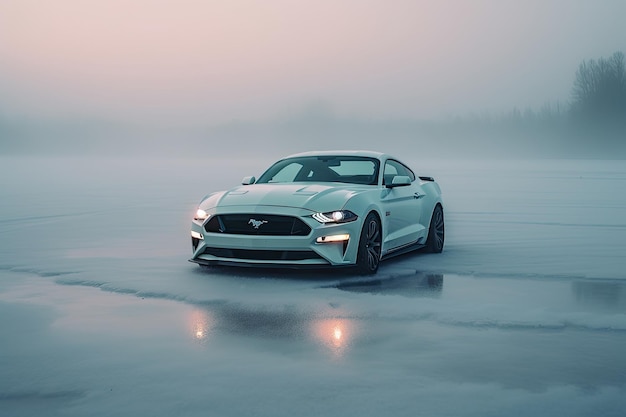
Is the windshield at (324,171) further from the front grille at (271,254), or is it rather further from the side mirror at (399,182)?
the front grille at (271,254)

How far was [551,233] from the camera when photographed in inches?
611

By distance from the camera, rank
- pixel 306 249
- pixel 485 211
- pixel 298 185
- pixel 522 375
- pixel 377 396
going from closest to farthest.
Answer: pixel 377 396
pixel 522 375
pixel 306 249
pixel 298 185
pixel 485 211

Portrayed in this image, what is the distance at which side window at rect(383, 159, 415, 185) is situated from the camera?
1104 cm

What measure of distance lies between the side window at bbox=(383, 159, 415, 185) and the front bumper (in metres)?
1.72

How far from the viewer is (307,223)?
30.0ft

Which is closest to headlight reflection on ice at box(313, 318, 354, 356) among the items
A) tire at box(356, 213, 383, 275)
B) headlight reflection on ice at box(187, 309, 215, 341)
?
headlight reflection on ice at box(187, 309, 215, 341)

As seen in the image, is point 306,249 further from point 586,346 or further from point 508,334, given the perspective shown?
point 586,346

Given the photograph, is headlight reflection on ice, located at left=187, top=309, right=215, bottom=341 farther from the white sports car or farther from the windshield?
the windshield

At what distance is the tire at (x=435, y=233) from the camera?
40.0 feet

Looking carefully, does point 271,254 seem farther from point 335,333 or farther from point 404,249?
point 335,333

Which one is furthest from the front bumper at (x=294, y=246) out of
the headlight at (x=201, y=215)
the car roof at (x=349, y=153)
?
the car roof at (x=349, y=153)

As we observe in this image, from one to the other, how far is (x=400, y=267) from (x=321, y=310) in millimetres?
3310

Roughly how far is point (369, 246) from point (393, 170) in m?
2.38

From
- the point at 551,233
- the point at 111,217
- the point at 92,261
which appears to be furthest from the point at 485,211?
the point at 92,261
